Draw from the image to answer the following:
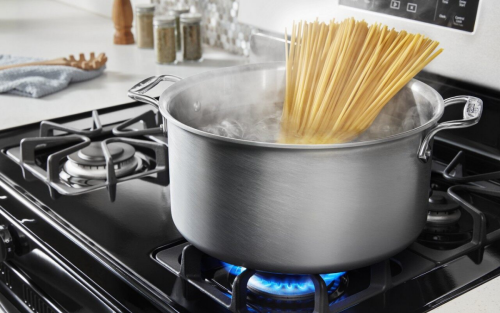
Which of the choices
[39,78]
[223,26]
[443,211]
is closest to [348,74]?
[443,211]

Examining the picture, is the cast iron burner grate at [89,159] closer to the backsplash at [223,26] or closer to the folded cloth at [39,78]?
the folded cloth at [39,78]

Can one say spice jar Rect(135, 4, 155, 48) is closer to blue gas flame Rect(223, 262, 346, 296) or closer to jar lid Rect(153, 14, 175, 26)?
jar lid Rect(153, 14, 175, 26)

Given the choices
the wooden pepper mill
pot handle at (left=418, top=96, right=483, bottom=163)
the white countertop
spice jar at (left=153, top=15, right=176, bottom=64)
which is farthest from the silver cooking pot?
the wooden pepper mill

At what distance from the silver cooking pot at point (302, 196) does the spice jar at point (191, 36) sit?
3.37 feet

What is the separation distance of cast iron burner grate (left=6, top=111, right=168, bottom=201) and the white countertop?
0.75 ft

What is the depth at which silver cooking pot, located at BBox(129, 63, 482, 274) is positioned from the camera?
596 millimetres

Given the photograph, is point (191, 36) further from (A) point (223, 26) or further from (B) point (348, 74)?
(B) point (348, 74)

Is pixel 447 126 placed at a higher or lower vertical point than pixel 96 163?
higher

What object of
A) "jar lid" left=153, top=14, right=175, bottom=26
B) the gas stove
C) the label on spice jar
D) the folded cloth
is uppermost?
"jar lid" left=153, top=14, right=175, bottom=26

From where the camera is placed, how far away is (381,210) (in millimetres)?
640

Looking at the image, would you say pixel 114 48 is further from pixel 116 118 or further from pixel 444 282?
pixel 444 282

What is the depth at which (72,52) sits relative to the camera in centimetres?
185

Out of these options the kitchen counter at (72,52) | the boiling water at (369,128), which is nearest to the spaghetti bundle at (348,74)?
the boiling water at (369,128)

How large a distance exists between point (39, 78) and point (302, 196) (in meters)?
1.07
